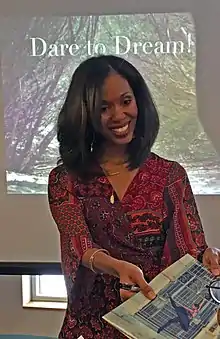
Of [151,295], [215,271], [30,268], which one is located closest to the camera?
[151,295]

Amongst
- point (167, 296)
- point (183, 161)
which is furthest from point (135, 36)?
point (167, 296)

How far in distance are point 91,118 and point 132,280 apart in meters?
0.34

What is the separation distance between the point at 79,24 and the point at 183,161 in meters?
0.49

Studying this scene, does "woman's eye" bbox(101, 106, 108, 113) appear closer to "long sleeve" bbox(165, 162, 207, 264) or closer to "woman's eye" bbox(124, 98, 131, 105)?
"woman's eye" bbox(124, 98, 131, 105)

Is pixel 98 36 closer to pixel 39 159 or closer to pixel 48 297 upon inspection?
pixel 39 159

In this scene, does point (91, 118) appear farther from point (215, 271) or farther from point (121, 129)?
point (215, 271)

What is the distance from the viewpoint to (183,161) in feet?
5.31

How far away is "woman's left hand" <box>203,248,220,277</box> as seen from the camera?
102cm

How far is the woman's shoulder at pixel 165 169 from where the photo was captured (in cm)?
113

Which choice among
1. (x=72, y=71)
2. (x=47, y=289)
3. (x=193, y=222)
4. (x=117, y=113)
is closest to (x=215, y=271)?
(x=193, y=222)

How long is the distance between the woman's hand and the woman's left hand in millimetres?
150

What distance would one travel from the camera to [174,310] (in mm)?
902

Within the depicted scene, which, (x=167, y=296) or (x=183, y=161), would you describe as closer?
(x=167, y=296)

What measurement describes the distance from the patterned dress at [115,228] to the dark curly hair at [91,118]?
35 millimetres
